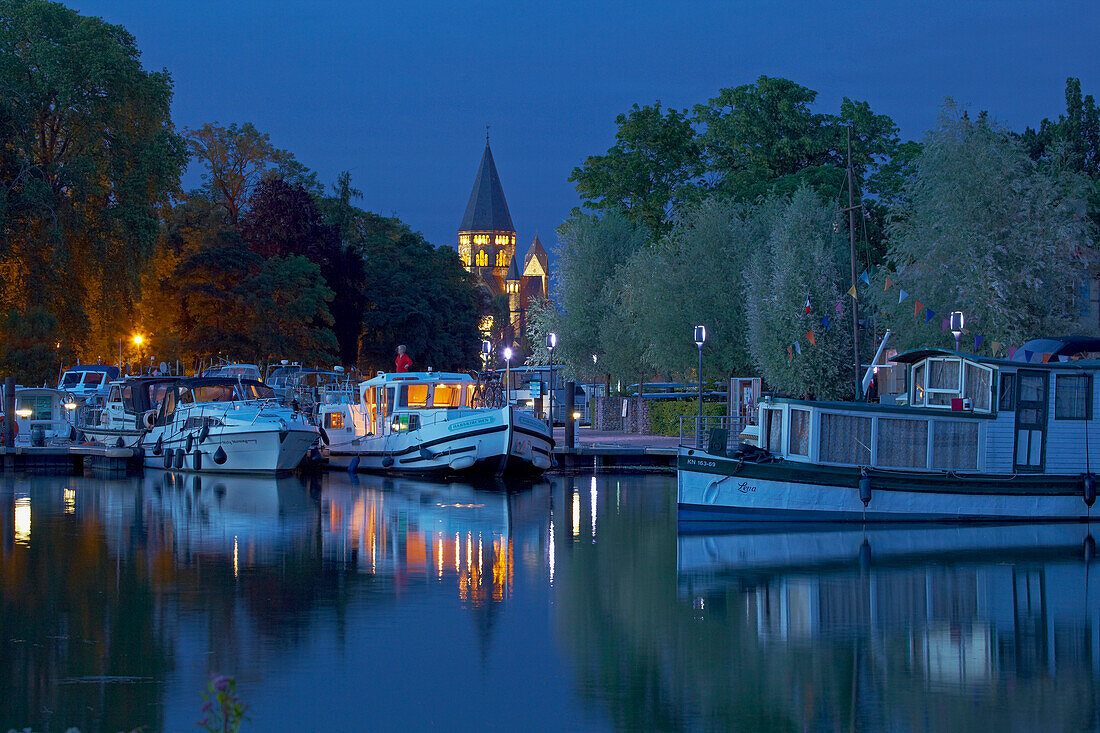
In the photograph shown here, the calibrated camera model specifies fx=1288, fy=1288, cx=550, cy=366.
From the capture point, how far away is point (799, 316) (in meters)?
42.5

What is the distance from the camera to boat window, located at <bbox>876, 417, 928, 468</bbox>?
2306 cm

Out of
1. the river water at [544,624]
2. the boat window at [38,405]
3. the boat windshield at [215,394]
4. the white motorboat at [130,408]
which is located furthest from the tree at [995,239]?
the boat window at [38,405]

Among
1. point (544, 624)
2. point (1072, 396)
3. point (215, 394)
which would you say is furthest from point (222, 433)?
point (544, 624)

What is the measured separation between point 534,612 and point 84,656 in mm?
5355

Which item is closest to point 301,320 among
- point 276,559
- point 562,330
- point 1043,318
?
point 562,330

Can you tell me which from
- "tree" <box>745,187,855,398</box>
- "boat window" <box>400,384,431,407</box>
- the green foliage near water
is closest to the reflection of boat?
"boat window" <box>400,384,431,407</box>

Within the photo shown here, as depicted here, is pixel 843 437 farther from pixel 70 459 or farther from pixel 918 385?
pixel 70 459

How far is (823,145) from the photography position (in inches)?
2244

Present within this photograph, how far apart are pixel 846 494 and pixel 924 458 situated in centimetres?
155

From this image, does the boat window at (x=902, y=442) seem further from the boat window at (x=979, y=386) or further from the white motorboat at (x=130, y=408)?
the white motorboat at (x=130, y=408)

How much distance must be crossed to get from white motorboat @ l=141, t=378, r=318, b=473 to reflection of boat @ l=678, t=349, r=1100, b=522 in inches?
663

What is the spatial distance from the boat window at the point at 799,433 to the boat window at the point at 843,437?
0.83 ft

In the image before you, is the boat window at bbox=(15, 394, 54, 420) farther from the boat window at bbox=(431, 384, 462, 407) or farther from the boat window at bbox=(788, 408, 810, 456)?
the boat window at bbox=(788, 408, 810, 456)

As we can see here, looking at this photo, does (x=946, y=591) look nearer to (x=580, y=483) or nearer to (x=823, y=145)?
(x=580, y=483)
